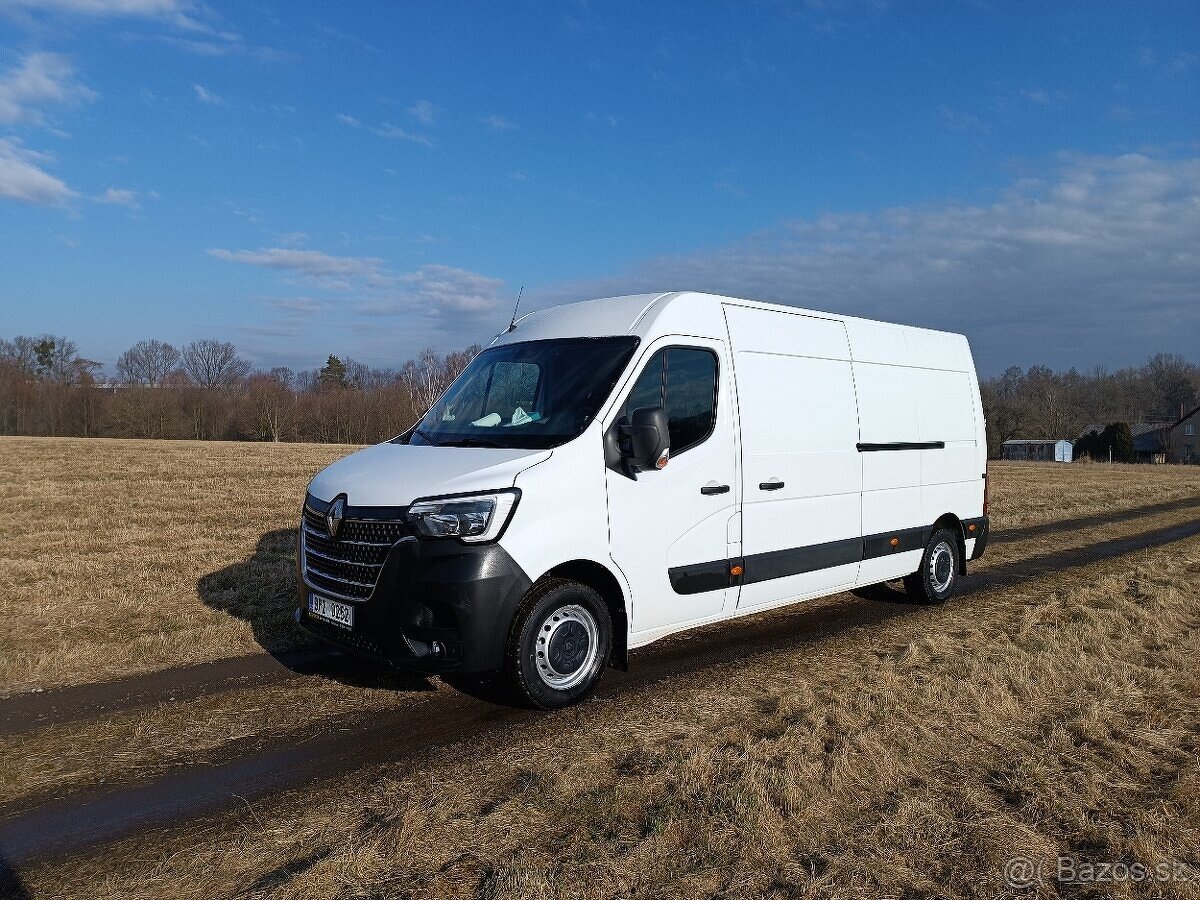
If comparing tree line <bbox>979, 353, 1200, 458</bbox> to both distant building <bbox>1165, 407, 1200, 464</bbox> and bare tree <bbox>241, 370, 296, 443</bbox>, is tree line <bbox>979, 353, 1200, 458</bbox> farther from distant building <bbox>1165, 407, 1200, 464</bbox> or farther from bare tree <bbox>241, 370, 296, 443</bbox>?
bare tree <bbox>241, 370, 296, 443</bbox>

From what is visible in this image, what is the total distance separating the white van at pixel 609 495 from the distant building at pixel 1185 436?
10127 centimetres

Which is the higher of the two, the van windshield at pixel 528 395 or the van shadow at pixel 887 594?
the van windshield at pixel 528 395

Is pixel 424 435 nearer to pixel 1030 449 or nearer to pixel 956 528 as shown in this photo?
pixel 956 528

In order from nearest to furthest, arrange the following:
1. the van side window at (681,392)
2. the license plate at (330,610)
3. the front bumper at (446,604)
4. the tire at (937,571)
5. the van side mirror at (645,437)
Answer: the front bumper at (446,604)
the license plate at (330,610)
the van side mirror at (645,437)
the van side window at (681,392)
the tire at (937,571)

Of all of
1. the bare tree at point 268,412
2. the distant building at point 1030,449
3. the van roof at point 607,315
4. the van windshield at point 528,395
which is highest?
the bare tree at point 268,412

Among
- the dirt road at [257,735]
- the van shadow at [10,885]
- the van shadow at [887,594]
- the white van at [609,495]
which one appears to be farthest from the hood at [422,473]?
the van shadow at [887,594]

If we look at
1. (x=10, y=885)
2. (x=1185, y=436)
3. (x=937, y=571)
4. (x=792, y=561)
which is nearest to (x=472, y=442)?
(x=792, y=561)

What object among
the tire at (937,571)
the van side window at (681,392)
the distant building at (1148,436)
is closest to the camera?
the van side window at (681,392)

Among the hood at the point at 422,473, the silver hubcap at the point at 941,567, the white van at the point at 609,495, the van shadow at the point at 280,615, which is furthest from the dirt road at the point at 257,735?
the hood at the point at 422,473

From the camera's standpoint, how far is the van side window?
5.59 m

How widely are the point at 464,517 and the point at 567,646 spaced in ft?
3.77

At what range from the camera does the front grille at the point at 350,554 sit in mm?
4848

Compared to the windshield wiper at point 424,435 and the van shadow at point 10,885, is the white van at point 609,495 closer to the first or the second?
the windshield wiper at point 424,435

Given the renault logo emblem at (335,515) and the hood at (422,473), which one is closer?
the hood at (422,473)
